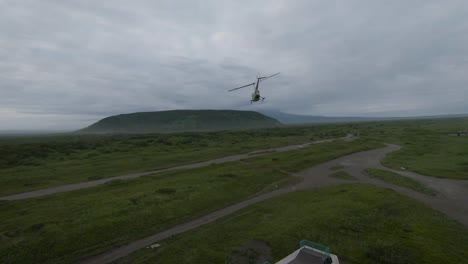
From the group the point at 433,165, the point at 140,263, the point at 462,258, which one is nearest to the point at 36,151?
the point at 140,263

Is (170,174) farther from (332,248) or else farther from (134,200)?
(332,248)

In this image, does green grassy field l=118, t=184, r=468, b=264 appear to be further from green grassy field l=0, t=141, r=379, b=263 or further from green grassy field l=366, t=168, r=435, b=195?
green grassy field l=366, t=168, r=435, b=195

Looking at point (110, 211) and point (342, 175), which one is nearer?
point (110, 211)

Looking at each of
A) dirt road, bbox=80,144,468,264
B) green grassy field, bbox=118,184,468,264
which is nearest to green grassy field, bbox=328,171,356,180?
dirt road, bbox=80,144,468,264

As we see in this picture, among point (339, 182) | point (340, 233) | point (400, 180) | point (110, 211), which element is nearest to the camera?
point (340, 233)

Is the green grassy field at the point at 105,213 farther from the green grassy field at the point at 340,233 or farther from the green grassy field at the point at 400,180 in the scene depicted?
the green grassy field at the point at 400,180

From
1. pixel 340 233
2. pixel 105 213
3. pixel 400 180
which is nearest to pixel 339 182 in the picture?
pixel 400 180

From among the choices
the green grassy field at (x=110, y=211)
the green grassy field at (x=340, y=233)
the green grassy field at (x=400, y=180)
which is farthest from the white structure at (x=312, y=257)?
the green grassy field at (x=400, y=180)

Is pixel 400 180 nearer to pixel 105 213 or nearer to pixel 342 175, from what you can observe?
pixel 342 175
